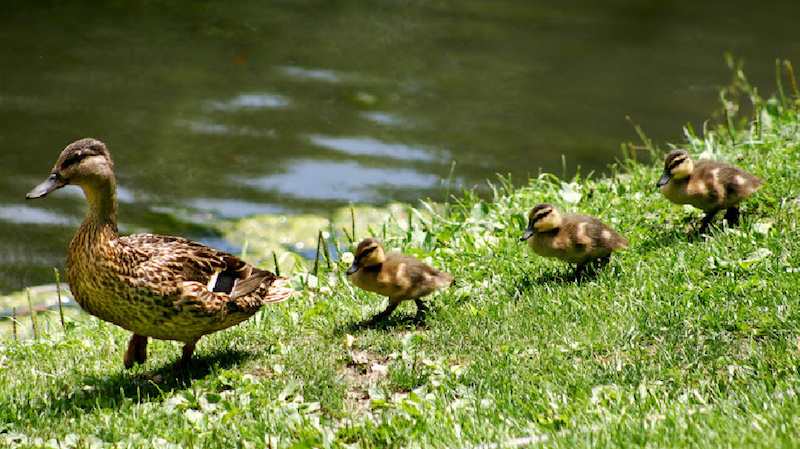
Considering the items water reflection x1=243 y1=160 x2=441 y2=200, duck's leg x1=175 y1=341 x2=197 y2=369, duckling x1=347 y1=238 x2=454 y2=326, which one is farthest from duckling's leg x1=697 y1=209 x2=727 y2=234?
water reflection x1=243 y1=160 x2=441 y2=200

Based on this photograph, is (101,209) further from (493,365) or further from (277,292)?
(493,365)

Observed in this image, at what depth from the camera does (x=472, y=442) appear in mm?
3855

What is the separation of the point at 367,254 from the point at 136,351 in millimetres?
1463

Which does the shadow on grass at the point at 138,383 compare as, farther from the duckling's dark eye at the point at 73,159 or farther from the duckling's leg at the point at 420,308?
the duckling's dark eye at the point at 73,159

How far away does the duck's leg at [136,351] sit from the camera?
5051 mm

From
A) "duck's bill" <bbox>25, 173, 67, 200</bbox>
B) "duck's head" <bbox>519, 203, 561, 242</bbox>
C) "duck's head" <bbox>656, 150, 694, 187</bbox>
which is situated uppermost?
"duck's bill" <bbox>25, 173, 67, 200</bbox>

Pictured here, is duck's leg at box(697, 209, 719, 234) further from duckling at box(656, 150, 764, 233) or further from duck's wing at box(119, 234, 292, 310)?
duck's wing at box(119, 234, 292, 310)

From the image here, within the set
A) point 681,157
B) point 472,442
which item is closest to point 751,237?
point 681,157

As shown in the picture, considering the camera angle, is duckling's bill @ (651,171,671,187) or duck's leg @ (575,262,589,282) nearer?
duck's leg @ (575,262,589,282)

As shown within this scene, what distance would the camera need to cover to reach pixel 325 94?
12.0 metres

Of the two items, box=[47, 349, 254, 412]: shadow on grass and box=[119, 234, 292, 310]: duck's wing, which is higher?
box=[119, 234, 292, 310]: duck's wing

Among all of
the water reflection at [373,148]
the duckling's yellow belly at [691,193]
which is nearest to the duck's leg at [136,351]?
the duckling's yellow belly at [691,193]

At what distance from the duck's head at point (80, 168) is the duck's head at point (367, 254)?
1.52 m

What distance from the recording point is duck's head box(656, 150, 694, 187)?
19.7 ft
